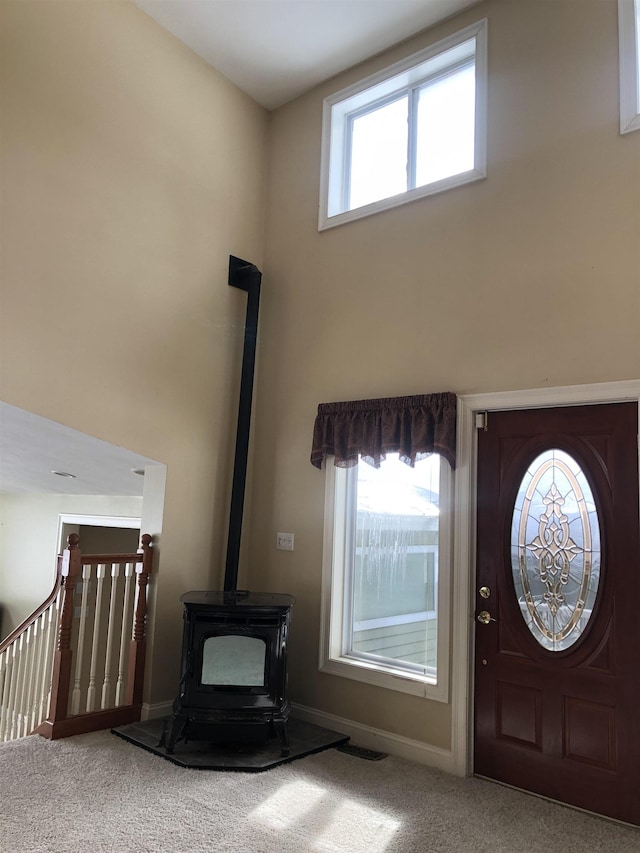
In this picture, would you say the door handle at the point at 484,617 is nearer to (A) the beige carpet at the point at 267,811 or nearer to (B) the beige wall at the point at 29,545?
(A) the beige carpet at the point at 267,811

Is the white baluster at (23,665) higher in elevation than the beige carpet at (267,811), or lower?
higher

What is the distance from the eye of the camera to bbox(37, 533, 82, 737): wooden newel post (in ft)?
12.5

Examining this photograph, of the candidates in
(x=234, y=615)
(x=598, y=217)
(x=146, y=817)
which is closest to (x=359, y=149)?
(x=598, y=217)

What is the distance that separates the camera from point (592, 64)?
3.55 m

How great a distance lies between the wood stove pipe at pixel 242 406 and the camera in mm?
4512

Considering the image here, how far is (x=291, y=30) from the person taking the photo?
14.5 feet

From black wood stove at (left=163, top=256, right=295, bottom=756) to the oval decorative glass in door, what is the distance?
4.44 ft

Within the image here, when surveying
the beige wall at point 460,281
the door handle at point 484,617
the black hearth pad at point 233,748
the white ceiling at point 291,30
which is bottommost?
the black hearth pad at point 233,748

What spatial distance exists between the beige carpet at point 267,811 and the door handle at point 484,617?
2.63 ft

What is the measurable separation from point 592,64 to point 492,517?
2453 mm

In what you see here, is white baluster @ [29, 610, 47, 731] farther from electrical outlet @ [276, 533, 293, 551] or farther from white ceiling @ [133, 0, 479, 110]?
white ceiling @ [133, 0, 479, 110]

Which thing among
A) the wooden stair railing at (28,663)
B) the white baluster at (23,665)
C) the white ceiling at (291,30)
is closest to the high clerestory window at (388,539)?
the wooden stair railing at (28,663)

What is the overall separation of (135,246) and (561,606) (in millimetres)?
3268

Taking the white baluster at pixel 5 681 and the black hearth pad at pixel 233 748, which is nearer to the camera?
the black hearth pad at pixel 233 748
